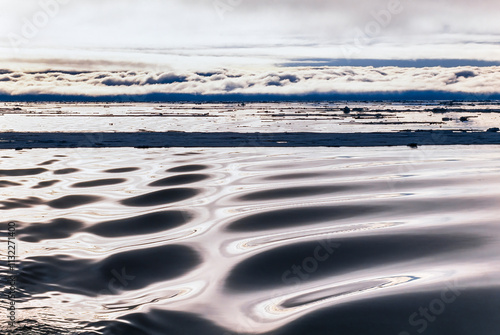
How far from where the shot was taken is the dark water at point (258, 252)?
8.06 m

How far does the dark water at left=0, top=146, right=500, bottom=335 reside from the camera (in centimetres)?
806

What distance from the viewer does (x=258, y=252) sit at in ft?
37.3

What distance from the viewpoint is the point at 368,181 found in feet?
62.6

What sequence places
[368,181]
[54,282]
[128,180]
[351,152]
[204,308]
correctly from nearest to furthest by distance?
[204,308], [54,282], [368,181], [128,180], [351,152]

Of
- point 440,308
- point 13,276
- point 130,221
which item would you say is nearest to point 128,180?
point 130,221

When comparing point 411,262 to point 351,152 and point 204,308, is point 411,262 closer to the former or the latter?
point 204,308

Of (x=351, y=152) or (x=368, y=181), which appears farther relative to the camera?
(x=351, y=152)

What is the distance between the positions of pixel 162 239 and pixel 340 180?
8.87 meters

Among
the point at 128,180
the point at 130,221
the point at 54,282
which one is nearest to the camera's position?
the point at 54,282

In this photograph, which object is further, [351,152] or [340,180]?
[351,152]

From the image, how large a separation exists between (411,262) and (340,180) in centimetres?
943

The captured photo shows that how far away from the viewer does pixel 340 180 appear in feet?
64.0

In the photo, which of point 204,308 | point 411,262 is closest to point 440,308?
point 411,262

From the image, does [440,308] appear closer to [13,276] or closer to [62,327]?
[62,327]
